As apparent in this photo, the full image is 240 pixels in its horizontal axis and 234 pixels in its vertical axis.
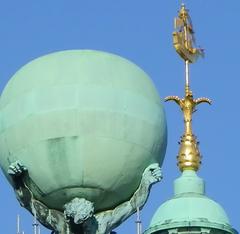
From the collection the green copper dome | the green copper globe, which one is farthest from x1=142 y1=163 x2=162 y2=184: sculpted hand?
the green copper dome

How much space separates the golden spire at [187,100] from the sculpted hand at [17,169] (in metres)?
17.7

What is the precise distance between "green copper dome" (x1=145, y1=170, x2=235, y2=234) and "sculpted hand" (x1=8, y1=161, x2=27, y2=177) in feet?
47.6

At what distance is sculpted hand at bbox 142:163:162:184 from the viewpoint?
45.8 meters

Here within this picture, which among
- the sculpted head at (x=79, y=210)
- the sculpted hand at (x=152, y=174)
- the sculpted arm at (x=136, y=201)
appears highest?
the sculpted hand at (x=152, y=174)

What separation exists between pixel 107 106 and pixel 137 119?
76 centimetres

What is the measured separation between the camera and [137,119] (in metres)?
45.6

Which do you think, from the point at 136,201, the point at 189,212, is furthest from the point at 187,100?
the point at 136,201

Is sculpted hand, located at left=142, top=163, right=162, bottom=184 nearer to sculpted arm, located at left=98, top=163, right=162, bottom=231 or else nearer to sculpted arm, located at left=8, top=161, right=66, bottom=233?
sculpted arm, located at left=98, top=163, right=162, bottom=231

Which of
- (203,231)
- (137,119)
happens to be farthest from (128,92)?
(203,231)

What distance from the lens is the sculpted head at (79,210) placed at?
45.4 m

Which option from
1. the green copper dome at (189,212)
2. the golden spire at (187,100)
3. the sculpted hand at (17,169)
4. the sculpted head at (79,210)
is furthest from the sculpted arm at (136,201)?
the golden spire at (187,100)

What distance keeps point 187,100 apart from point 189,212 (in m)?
5.02

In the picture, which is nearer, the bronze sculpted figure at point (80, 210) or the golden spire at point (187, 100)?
the bronze sculpted figure at point (80, 210)

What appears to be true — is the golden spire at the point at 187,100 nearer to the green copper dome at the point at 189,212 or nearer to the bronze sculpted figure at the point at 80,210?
the green copper dome at the point at 189,212
